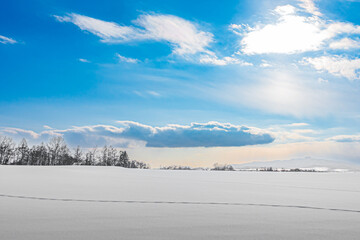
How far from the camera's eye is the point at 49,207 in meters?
6.73

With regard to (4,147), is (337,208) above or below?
below

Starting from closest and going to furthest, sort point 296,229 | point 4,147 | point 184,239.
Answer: point 184,239 < point 296,229 < point 4,147

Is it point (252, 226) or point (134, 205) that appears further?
point (134, 205)

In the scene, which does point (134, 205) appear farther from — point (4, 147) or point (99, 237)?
point (4, 147)

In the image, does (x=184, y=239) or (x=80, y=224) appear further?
(x=80, y=224)

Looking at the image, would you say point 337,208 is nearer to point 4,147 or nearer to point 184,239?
point 184,239

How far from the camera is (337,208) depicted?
7172mm

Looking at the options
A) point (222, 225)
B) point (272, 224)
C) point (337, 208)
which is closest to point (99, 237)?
point (222, 225)

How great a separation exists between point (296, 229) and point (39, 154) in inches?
2964

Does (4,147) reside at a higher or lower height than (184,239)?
higher

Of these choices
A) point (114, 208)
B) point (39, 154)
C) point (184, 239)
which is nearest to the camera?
point (184, 239)

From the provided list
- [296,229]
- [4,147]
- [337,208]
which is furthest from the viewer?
[4,147]

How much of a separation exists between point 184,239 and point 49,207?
13.1 ft

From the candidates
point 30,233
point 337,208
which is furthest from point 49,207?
point 337,208
